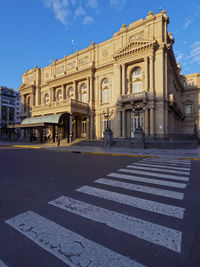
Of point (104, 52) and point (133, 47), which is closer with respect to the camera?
point (133, 47)

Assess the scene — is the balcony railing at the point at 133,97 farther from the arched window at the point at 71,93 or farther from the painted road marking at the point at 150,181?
the painted road marking at the point at 150,181

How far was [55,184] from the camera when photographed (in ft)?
15.1

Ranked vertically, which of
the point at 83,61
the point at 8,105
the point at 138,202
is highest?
the point at 8,105

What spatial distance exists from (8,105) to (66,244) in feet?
317

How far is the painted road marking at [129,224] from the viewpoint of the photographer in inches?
84.1

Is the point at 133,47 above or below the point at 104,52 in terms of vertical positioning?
below

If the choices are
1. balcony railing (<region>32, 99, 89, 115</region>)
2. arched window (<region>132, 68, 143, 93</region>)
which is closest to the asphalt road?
balcony railing (<region>32, 99, 89, 115</region>)

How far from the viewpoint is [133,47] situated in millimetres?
22984

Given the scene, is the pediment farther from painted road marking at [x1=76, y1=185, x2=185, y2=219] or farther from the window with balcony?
the window with balcony

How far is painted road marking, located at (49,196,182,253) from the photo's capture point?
7.01 feet

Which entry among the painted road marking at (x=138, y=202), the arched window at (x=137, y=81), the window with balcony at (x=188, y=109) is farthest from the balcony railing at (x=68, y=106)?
the window with balcony at (x=188, y=109)

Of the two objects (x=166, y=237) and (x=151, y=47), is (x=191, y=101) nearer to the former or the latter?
(x=151, y=47)

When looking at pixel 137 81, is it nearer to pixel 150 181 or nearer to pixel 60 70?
pixel 60 70

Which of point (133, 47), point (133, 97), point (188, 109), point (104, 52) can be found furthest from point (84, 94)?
point (188, 109)
